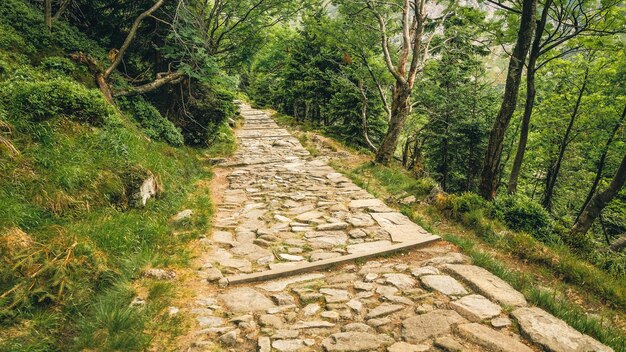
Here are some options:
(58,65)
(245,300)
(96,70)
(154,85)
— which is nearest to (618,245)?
(245,300)

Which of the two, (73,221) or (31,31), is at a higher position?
(31,31)

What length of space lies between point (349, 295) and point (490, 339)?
147 centimetres

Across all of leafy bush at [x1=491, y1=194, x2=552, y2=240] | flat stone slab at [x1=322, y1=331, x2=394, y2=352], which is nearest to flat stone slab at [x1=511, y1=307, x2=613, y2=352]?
flat stone slab at [x1=322, y1=331, x2=394, y2=352]

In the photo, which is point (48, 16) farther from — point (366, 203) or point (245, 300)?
point (366, 203)

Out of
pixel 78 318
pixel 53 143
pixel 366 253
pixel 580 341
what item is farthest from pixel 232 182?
pixel 580 341

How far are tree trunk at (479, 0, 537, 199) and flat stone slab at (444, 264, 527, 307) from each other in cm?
337

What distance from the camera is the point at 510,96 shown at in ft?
21.7

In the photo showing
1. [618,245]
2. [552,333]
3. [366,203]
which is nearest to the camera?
[552,333]

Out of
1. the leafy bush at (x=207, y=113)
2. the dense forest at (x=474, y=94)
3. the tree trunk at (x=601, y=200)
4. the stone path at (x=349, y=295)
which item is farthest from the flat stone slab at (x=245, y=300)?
the leafy bush at (x=207, y=113)

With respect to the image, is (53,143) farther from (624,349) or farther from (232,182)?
(624,349)

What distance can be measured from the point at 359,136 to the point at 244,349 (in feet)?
44.3

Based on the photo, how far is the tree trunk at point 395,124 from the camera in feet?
34.2

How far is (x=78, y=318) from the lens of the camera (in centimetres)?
306

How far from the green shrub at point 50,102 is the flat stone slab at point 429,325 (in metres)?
6.08
